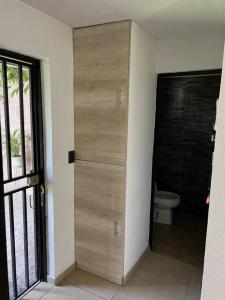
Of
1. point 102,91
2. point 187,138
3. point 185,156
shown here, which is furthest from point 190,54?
point 185,156

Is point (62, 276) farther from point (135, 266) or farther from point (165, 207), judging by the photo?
point (165, 207)

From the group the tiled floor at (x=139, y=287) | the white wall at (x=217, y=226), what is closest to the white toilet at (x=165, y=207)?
the tiled floor at (x=139, y=287)

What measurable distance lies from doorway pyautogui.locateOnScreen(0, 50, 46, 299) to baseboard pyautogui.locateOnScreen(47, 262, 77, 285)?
0.27ft

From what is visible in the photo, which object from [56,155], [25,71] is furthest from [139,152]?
[25,71]

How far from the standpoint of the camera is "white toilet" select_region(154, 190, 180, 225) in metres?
3.38

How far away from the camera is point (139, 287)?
2184mm

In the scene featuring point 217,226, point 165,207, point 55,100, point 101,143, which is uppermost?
point 55,100

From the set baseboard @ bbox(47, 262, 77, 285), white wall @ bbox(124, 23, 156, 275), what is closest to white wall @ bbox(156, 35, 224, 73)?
white wall @ bbox(124, 23, 156, 275)

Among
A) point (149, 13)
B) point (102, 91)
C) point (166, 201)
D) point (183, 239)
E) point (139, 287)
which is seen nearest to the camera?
point (149, 13)

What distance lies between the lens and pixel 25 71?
6.11 feet

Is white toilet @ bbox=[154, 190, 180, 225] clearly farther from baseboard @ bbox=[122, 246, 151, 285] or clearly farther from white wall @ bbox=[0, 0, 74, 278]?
white wall @ bbox=[0, 0, 74, 278]

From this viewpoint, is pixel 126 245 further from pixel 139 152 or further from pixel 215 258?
pixel 215 258

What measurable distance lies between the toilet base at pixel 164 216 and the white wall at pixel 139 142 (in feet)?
2.92

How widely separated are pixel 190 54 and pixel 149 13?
74 centimetres
